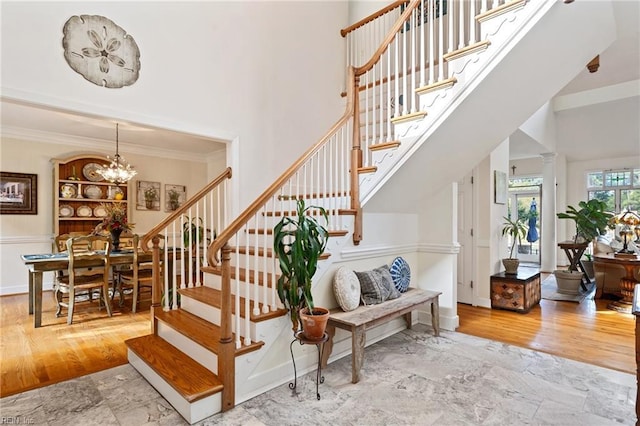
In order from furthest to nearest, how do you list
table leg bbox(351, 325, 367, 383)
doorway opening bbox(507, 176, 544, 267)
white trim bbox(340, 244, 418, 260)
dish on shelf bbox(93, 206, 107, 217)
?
doorway opening bbox(507, 176, 544, 267) → dish on shelf bbox(93, 206, 107, 217) → white trim bbox(340, 244, 418, 260) → table leg bbox(351, 325, 367, 383)

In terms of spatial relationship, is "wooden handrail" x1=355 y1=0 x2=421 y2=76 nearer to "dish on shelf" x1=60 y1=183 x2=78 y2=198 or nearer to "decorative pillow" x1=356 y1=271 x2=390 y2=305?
"decorative pillow" x1=356 y1=271 x2=390 y2=305

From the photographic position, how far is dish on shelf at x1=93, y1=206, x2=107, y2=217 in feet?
20.7

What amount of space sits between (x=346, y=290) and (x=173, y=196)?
5758mm

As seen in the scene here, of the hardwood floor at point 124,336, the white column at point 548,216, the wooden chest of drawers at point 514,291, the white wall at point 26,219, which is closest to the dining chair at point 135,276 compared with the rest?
the hardwood floor at point 124,336

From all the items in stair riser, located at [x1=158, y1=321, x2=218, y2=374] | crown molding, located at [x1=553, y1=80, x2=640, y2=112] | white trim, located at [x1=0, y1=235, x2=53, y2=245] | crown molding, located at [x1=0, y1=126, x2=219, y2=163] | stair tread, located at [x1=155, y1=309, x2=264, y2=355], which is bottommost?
stair riser, located at [x1=158, y1=321, x2=218, y2=374]

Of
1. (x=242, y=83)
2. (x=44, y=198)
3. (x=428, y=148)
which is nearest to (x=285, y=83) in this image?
(x=242, y=83)

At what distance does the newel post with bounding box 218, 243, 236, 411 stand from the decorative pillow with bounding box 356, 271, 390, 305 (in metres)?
1.30

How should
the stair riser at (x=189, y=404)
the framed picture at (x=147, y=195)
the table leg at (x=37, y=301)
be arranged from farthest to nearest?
the framed picture at (x=147, y=195), the table leg at (x=37, y=301), the stair riser at (x=189, y=404)

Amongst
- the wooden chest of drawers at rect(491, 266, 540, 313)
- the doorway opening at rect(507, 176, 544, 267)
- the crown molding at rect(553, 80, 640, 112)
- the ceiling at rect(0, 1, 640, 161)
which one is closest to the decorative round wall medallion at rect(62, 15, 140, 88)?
the ceiling at rect(0, 1, 640, 161)

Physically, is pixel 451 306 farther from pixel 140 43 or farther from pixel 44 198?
pixel 44 198

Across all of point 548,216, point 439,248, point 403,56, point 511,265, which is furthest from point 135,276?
point 548,216

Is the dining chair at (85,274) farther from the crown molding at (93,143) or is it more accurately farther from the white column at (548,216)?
the white column at (548,216)

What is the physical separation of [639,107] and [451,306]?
587 cm

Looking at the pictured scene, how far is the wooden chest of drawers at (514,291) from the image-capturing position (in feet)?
14.1
